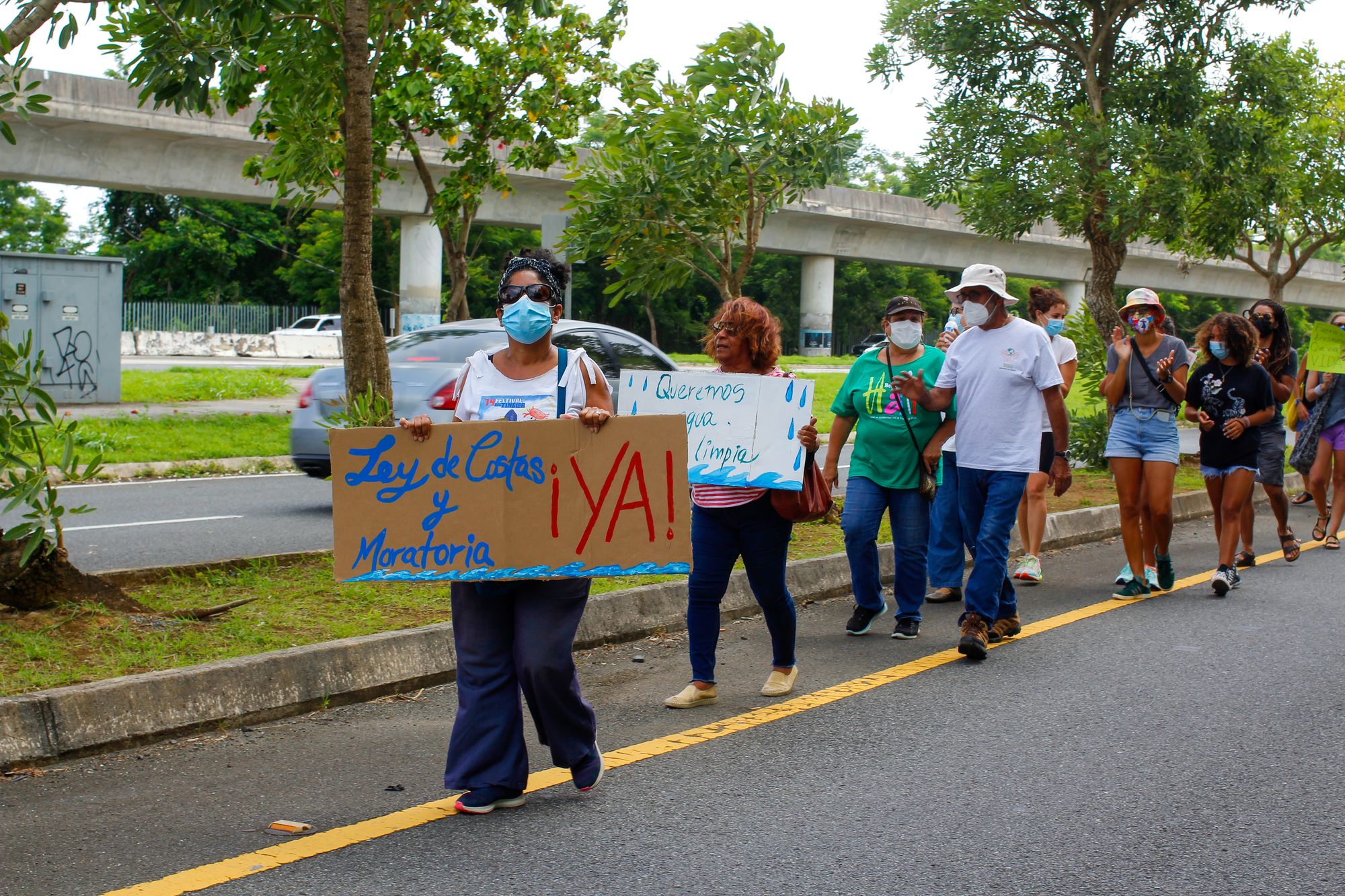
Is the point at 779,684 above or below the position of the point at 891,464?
below

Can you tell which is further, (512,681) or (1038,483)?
(1038,483)

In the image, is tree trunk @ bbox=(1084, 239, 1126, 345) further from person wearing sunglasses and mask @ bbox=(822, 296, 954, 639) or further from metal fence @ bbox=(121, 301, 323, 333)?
metal fence @ bbox=(121, 301, 323, 333)

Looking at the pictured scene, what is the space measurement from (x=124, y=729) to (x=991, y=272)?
4.32 m

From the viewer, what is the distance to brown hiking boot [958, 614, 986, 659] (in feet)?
21.5

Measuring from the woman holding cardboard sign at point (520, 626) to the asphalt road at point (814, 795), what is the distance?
16cm

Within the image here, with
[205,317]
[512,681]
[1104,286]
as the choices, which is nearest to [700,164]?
[512,681]

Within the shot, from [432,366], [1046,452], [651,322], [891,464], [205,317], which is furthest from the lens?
[651,322]

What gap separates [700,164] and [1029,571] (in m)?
3.65

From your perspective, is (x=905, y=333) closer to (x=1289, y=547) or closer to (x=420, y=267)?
(x=1289, y=547)

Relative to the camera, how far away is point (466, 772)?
14.2ft

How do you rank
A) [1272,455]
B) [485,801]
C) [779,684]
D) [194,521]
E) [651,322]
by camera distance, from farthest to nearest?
1. [651,322]
2. [194,521]
3. [1272,455]
4. [779,684]
5. [485,801]

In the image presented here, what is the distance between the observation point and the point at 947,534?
7.53 m

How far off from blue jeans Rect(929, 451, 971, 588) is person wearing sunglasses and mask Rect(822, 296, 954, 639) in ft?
0.62

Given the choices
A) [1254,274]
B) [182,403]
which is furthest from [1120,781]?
[1254,274]
